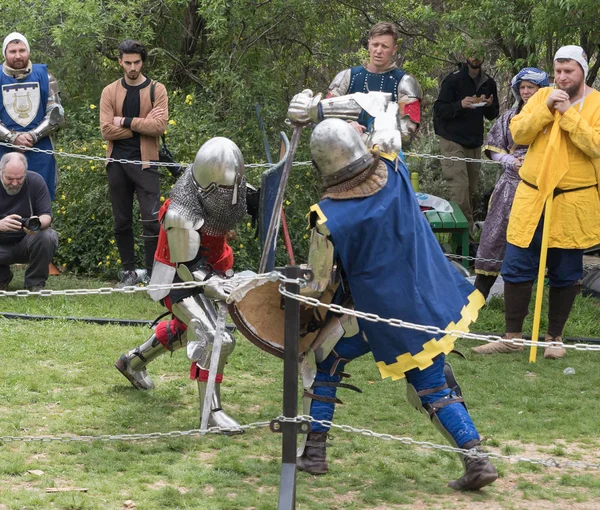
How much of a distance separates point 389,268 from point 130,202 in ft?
14.2

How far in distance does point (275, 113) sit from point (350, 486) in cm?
593

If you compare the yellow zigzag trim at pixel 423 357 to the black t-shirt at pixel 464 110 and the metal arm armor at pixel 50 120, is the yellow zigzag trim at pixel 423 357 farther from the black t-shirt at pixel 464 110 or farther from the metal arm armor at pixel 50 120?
the black t-shirt at pixel 464 110

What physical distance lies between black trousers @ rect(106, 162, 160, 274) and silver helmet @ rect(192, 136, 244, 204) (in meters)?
3.18

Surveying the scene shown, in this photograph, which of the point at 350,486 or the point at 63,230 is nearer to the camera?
the point at 350,486

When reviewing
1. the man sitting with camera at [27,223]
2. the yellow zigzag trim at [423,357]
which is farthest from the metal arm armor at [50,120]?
the yellow zigzag trim at [423,357]

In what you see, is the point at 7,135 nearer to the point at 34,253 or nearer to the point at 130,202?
the point at 34,253

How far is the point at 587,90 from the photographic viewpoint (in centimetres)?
638

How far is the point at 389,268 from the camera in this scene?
438 centimetres

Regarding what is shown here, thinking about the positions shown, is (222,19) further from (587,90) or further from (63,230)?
(587,90)

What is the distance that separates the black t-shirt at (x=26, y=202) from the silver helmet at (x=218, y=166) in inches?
130

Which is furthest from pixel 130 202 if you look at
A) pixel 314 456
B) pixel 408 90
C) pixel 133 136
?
pixel 314 456

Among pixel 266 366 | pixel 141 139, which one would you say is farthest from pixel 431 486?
pixel 141 139

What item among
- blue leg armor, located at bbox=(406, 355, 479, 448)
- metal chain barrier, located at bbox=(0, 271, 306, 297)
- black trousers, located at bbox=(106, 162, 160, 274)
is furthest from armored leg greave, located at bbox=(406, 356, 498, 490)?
black trousers, located at bbox=(106, 162, 160, 274)

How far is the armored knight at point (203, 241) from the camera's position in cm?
498
